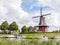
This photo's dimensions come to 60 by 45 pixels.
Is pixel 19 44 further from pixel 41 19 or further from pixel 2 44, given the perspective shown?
pixel 41 19

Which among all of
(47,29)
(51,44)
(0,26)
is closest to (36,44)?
(51,44)

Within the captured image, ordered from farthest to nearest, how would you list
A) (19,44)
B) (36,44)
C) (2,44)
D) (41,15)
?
1. (41,15)
2. (36,44)
3. (19,44)
4. (2,44)

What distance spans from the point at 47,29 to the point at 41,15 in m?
4.54

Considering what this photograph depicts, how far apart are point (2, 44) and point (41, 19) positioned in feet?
115

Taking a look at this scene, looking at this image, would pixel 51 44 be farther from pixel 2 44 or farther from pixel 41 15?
pixel 41 15

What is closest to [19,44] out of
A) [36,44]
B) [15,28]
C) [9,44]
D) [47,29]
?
[9,44]

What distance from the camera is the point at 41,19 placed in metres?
44.2

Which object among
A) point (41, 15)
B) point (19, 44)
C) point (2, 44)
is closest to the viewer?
point (2, 44)

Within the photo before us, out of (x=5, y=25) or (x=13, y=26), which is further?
(x=5, y=25)

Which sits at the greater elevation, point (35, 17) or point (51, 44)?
point (35, 17)

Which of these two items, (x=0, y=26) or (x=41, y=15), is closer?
(x=41, y=15)

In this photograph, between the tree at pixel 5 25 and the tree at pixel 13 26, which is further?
the tree at pixel 5 25

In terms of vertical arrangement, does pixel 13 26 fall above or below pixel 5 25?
below

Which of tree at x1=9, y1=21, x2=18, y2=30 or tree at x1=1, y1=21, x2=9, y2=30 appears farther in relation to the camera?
tree at x1=1, y1=21, x2=9, y2=30
